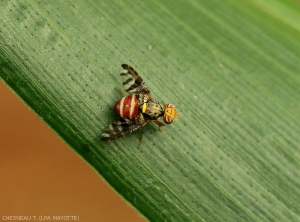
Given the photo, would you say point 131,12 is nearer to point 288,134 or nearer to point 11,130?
point 288,134

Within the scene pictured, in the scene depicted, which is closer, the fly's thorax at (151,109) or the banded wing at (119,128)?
the banded wing at (119,128)

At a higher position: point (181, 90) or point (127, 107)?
point (127, 107)

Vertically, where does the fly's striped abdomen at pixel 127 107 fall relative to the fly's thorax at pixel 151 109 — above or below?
above

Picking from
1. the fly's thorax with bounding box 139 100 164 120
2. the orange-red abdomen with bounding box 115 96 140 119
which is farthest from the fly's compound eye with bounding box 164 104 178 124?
the orange-red abdomen with bounding box 115 96 140 119

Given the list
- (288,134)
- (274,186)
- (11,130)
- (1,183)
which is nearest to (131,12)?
(288,134)

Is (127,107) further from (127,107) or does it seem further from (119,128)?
(119,128)

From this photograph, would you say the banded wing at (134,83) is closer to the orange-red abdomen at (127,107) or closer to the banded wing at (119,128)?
the orange-red abdomen at (127,107)

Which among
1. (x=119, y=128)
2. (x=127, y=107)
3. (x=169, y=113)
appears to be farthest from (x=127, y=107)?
(x=169, y=113)

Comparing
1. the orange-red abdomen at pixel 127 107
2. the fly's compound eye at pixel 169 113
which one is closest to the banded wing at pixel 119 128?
the orange-red abdomen at pixel 127 107
